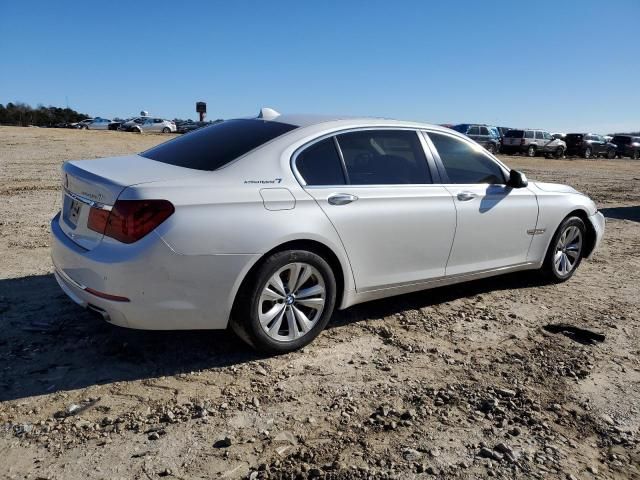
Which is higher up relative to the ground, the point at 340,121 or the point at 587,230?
the point at 340,121

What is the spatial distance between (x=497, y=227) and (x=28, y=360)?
12.4ft

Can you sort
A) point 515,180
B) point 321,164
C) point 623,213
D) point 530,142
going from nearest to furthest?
1. point 321,164
2. point 515,180
3. point 623,213
4. point 530,142

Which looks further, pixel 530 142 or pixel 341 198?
pixel 530 142

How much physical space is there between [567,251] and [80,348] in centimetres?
475

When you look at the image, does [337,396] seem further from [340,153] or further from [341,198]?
[340,153]

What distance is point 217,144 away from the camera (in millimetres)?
3967

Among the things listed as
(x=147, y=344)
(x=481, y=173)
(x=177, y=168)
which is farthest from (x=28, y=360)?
(x=481, y=173)

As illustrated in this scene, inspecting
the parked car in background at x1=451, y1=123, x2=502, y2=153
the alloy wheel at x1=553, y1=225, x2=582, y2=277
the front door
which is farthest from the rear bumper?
the parked car in background at x1=451, y1=123, x2=502, y2=153

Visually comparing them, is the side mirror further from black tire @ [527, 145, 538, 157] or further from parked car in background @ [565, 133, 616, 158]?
parked car in background @ [565, 133, 616, 158]

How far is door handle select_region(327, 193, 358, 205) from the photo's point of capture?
377 cm

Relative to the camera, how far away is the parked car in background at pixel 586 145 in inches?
1527

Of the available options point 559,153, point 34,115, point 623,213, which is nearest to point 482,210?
point 623,213

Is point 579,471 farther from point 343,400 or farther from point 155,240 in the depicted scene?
point 155,240

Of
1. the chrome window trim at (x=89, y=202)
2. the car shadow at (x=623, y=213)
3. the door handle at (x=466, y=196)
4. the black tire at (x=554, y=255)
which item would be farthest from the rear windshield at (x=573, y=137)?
the chrome window trim at (x=89, y=202)
